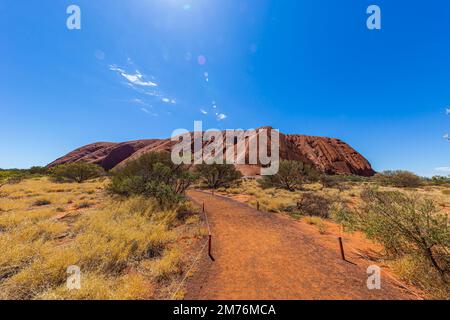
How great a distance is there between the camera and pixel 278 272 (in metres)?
4.47

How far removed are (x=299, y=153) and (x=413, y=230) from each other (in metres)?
63.9

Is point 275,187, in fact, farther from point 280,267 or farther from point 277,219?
point 280,267

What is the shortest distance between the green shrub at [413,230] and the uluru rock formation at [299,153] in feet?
125

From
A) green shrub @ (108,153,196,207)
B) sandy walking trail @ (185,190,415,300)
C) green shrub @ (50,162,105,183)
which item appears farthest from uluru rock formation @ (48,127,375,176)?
sandy walking trail @ (185,190,415,300)

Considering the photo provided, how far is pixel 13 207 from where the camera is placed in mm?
9672

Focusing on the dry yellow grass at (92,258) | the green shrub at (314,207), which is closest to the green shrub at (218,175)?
the green shrub at (314,207)

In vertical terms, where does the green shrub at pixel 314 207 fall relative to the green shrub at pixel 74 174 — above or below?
below

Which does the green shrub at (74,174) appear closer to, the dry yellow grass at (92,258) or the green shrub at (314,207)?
the dry yellow grass at (92,258)

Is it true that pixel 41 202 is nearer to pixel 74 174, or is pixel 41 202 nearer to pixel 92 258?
pixel 92 258

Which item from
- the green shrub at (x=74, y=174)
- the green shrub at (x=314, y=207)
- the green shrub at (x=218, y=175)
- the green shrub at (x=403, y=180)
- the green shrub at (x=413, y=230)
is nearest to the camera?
the green shrub at (x=413, y=230)

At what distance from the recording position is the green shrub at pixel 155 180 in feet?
33.3

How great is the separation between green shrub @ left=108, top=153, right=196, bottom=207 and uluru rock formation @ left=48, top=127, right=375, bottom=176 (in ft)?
105

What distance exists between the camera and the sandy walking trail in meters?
3.67
